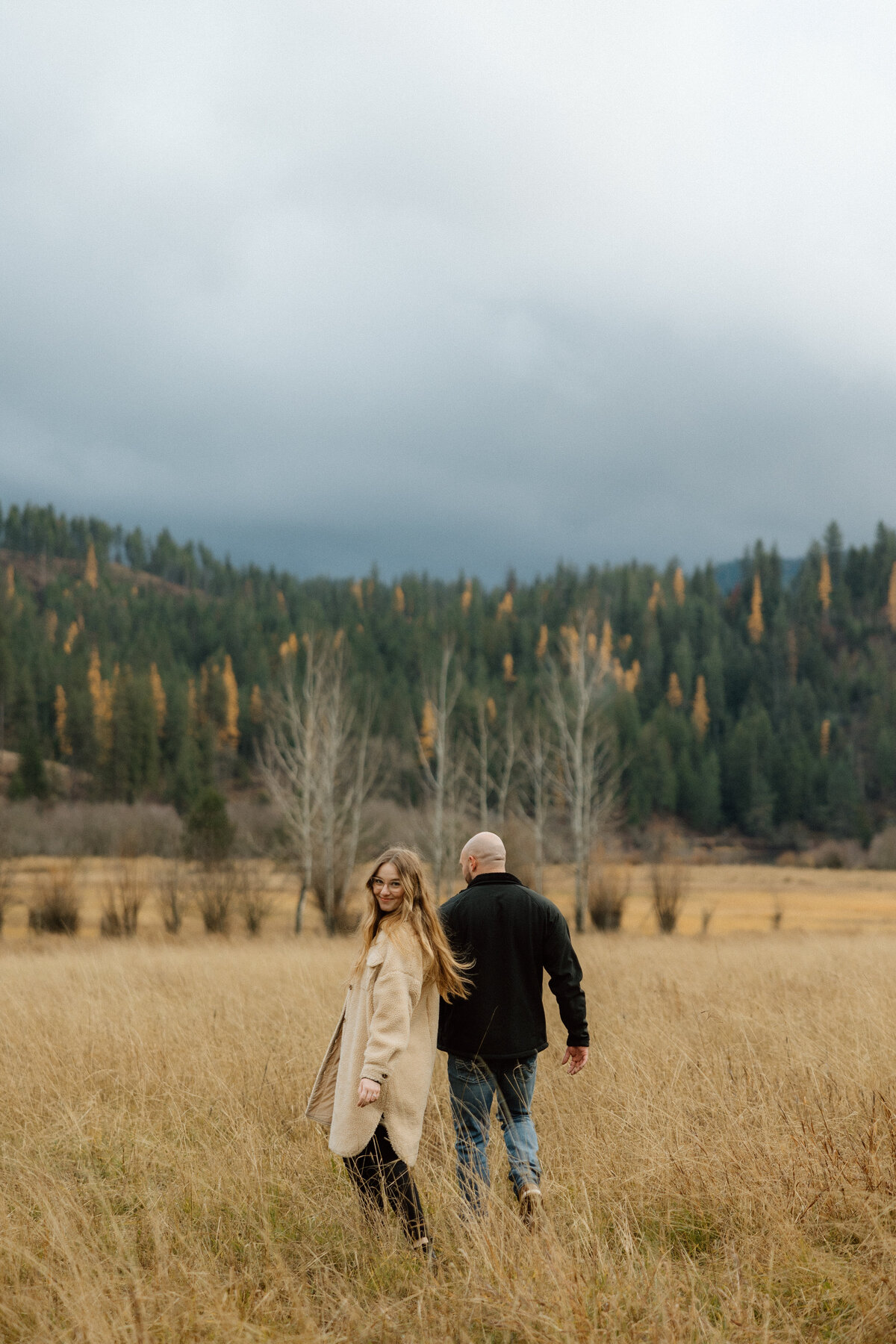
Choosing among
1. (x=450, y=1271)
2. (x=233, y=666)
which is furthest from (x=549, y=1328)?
(x=233, y=666)

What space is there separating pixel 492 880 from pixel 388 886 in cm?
66

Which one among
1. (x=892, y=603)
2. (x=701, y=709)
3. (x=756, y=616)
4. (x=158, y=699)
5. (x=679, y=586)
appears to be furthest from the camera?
(x=679, y=586)

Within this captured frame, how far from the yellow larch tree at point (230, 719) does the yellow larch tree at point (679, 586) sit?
6283 centimetres

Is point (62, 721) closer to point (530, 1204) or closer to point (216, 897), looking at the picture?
point (216, 897)

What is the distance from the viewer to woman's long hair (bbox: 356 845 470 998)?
3.90 metres

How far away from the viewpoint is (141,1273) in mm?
3809

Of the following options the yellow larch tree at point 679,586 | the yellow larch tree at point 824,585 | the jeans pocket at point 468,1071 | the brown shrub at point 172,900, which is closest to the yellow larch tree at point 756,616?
the yellow larch tree at point 824,585

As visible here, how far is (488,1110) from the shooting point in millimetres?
4324

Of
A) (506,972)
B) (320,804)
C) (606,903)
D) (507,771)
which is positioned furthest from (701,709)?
(506,972)

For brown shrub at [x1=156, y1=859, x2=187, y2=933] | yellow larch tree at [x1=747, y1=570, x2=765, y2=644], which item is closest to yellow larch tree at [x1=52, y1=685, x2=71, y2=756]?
brown shrub at [x1=156, y1=859, x2=187, y2=933]

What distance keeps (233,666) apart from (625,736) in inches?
2075

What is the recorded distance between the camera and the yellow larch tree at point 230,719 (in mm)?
101000

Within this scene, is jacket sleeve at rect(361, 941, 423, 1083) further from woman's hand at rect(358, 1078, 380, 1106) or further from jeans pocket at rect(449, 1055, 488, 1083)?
jeans pocket at rect(449, 1055, 488, 1083)

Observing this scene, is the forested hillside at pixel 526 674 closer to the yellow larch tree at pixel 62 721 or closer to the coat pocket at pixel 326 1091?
the yellow larch tree at pixel 62 721
